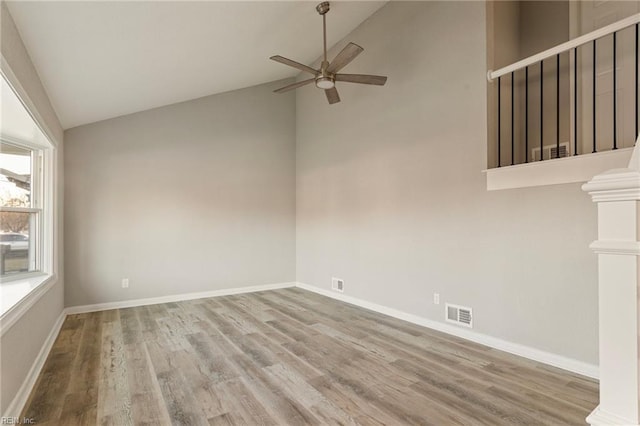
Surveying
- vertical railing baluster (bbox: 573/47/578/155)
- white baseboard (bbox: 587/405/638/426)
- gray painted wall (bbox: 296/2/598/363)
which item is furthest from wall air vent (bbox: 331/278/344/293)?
white baseboard (bbox: 587/405/638/426)

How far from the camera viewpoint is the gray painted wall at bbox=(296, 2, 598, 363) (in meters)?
2.65

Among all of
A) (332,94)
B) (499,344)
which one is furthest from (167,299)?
(499,344)

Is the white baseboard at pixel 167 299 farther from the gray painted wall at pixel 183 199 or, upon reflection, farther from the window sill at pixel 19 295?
the window sill at pixel 19 295

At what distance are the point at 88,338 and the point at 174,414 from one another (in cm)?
192

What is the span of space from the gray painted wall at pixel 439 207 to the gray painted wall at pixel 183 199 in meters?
0.90

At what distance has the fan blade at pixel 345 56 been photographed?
2.97 m

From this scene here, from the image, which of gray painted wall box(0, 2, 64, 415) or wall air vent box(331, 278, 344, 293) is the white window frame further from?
wall air vent box(331, 278, 344, 293)

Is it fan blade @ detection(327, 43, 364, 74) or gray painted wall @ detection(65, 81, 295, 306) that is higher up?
fan blade @ detection(327, 43, 364, 74)

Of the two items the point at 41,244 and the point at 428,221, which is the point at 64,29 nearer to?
the point at 41,244

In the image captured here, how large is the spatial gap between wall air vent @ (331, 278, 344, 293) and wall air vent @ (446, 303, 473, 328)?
1.73 metres

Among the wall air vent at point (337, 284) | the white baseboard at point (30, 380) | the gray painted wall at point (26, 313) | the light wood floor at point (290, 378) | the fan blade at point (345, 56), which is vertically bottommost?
the light wood floor at point (290, 378)

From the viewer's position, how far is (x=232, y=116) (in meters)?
5.32

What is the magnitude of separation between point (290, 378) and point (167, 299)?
299 centimetres

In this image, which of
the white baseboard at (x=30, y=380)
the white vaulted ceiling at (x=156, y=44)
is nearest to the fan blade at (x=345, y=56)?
the white vaulted ceiling at (x=156, y=44)
